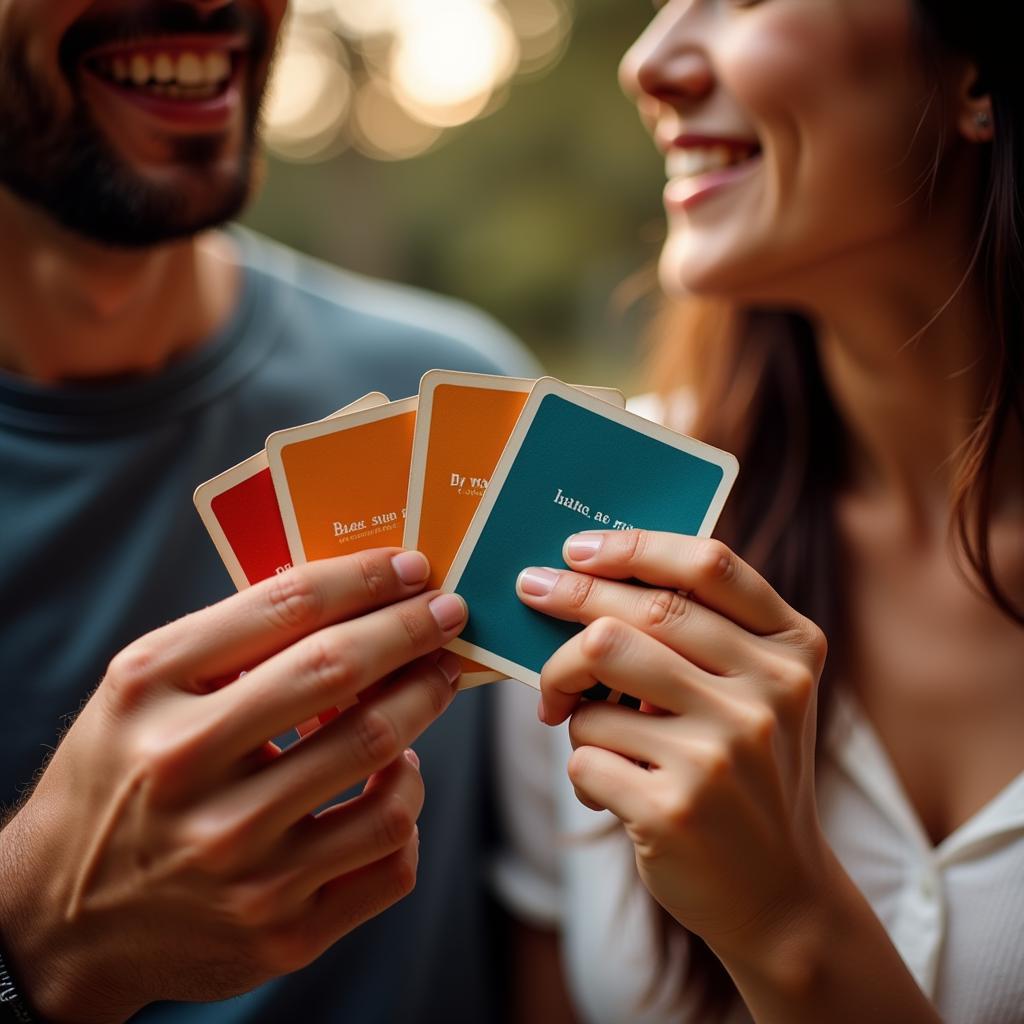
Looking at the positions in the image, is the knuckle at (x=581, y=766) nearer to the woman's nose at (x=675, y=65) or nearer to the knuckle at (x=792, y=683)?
the knuckle at (x=792, y=683)

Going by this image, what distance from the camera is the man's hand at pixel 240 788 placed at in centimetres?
95

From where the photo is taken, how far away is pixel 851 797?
1603 millimetres

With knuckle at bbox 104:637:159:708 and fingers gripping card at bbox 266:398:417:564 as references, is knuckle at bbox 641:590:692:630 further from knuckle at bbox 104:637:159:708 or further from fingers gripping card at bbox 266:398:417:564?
knuckle at bbox 104:637:159:708

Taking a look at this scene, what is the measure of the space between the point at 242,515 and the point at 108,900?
18.4 inches

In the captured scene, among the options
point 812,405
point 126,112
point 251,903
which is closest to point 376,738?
point 251,903

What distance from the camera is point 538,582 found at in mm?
1089

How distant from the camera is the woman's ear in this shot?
4.81 feet

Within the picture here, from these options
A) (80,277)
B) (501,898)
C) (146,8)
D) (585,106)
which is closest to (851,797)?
(501,898)

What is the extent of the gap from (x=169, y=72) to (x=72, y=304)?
1.46ft

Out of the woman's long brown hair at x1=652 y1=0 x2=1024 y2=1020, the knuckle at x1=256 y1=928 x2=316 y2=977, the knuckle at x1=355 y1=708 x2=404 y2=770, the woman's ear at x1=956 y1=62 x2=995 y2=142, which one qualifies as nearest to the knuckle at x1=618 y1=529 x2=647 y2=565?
the knuckle at x1=355 y1=708 x2=404 y2=770

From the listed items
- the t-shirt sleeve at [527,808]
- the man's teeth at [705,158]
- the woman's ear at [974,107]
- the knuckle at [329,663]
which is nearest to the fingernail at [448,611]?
the knuckle at [329,663]

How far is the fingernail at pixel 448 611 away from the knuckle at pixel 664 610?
21cm

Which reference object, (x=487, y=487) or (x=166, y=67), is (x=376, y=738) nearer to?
(x=487, y=487)

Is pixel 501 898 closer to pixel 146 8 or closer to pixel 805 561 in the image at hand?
pixel 805 561
